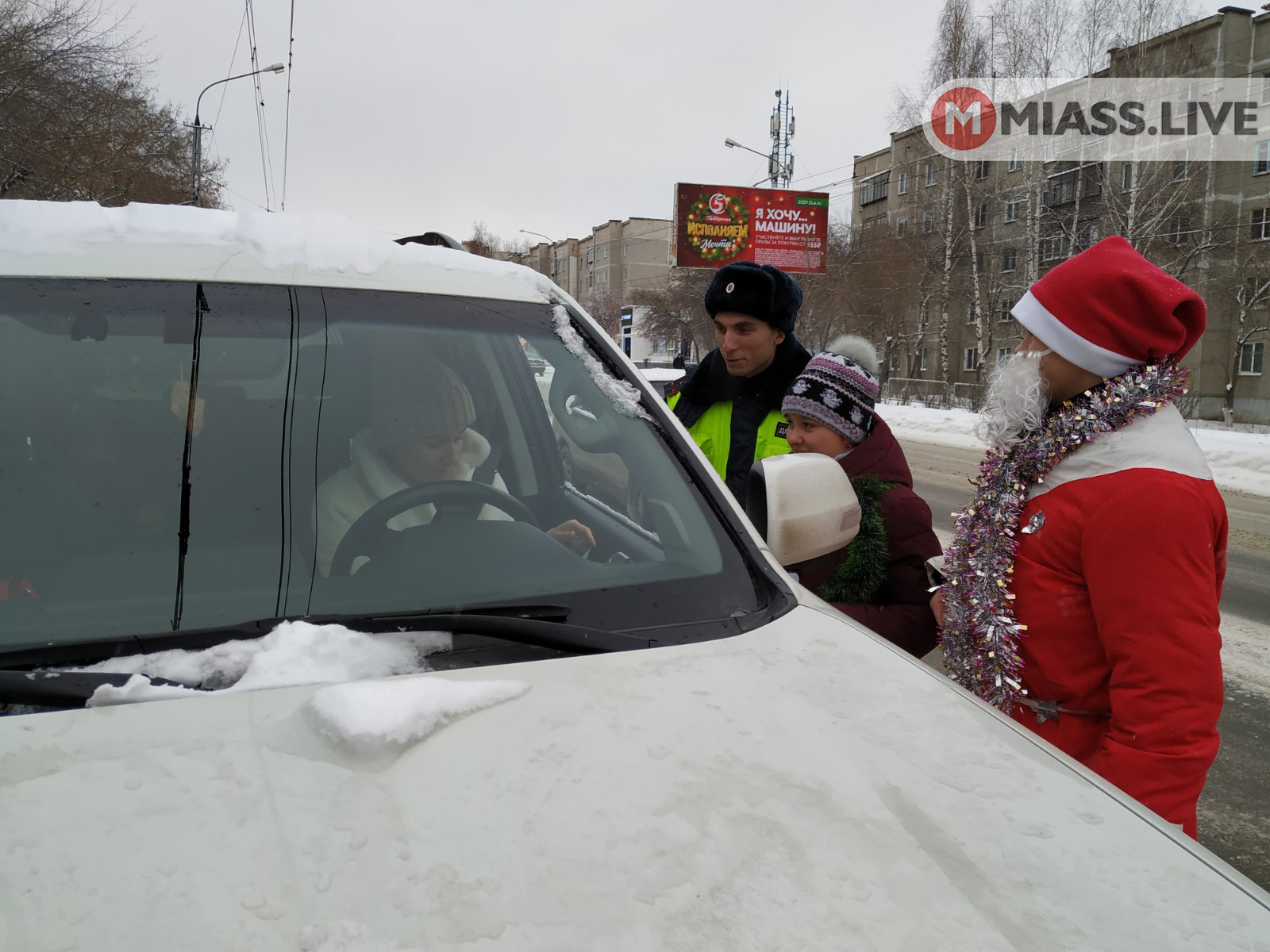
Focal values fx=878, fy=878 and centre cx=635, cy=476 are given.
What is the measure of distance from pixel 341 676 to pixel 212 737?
0.18 meters

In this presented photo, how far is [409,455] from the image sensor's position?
1753 millimetres

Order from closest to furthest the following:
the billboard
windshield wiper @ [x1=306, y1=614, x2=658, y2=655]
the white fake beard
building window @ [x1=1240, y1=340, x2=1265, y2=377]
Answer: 1. windshield wiper @ [x1=306, y1=614, x2=658, y2=655]
2. the white fake beard
3. building window @ [x1=1240, y1=340, x2=1265, y2=377]
4. the billboard

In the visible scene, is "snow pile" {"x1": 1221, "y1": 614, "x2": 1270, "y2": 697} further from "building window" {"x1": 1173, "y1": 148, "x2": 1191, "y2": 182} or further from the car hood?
"building window" {"x1": 1173, "y1": 148, "x2": 1191, "y2": 182}

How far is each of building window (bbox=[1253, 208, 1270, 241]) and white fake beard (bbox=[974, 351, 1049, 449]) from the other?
1522 inches

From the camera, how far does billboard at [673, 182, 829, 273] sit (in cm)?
3375

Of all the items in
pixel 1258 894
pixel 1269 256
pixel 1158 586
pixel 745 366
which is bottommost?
pixel 1258 894

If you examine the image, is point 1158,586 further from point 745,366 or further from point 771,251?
point 771,251

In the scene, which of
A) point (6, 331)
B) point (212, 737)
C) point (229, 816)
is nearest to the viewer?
point (229, 816)

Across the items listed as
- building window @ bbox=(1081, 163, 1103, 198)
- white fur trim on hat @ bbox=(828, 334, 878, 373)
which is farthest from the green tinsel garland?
building window @ bbox=(1081, 163, 1103, 198)

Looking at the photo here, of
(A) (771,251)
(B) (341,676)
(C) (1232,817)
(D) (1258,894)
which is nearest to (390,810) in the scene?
(B) (341,676)

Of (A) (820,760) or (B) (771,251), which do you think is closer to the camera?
(A) (820,760)

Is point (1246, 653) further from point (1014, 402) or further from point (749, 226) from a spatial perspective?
point (749, 226)

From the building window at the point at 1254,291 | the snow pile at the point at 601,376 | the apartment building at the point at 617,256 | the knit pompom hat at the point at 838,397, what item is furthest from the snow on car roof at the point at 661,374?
the apartment building at the point at 617,256

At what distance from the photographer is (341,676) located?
1200 mm
